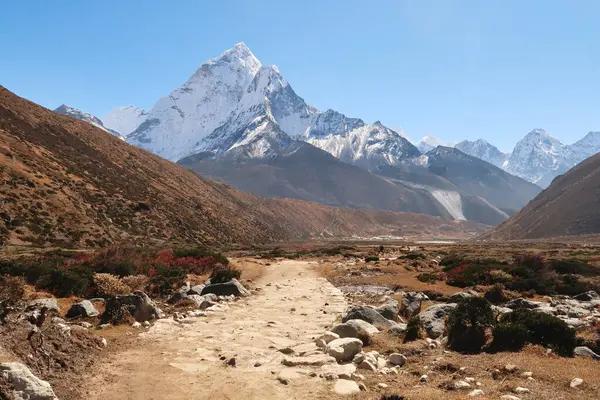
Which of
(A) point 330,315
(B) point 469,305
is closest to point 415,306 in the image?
(A) point 330,315

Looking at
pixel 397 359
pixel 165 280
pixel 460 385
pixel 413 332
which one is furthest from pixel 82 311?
pixel 460 385

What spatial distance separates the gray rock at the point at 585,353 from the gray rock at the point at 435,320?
153 inches

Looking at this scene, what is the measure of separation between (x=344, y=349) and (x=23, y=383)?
7.45m

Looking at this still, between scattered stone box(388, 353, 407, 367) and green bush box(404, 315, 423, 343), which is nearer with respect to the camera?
scattered stone box(388, 353, 407, 367)

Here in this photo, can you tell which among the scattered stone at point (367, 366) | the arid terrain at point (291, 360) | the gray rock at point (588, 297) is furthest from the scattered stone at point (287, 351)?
the gray rock at point (588, 297)

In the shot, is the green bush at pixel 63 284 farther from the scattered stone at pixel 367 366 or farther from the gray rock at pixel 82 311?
the scattered stone at pixel 367 366

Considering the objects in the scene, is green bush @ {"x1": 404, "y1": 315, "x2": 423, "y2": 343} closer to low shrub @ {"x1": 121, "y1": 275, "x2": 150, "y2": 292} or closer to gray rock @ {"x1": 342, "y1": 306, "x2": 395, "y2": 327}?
gray rock @ {"x1": 342, "y1": 306, "x2": 395, "y2": 327}

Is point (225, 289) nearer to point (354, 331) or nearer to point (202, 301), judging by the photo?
point (202, 301)

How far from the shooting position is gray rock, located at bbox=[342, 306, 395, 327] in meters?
15.8

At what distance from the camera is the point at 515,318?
44.1 feet

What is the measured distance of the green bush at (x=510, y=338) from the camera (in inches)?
463

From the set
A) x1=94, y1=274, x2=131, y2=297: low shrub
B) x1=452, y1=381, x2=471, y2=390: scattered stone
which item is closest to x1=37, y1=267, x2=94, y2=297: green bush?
x1=94, y1=274, x2=131, y2=297: low shrub

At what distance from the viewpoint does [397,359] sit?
440 inches

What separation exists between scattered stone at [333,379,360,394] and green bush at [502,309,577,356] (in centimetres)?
610
